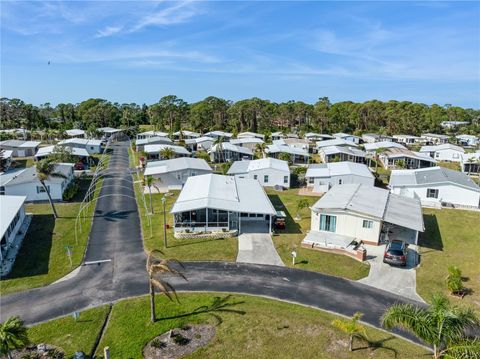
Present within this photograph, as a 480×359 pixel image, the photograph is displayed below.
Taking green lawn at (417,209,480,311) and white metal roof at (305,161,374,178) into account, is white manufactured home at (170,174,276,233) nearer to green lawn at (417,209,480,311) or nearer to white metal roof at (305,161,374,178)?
green lawn at (417,209,480,311)

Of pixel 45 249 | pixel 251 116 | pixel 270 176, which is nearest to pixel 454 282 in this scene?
pixel 270 176

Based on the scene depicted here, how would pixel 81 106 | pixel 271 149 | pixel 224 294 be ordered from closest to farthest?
1. pixel 224 294
2. pixel 271 149
3. pixel 81 106

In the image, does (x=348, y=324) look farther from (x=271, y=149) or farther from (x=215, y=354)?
(x=271, y=149)

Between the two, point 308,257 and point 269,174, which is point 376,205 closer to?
point 308,257

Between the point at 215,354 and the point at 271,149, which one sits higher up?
the point at 271,149

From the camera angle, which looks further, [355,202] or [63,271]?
[355,202]

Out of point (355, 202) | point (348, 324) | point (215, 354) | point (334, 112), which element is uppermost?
point (334, 112)

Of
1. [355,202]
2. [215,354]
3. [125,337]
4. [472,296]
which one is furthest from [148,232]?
[472,296]

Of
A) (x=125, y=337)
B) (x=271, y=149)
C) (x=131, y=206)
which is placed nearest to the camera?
(x=125, y=337)
